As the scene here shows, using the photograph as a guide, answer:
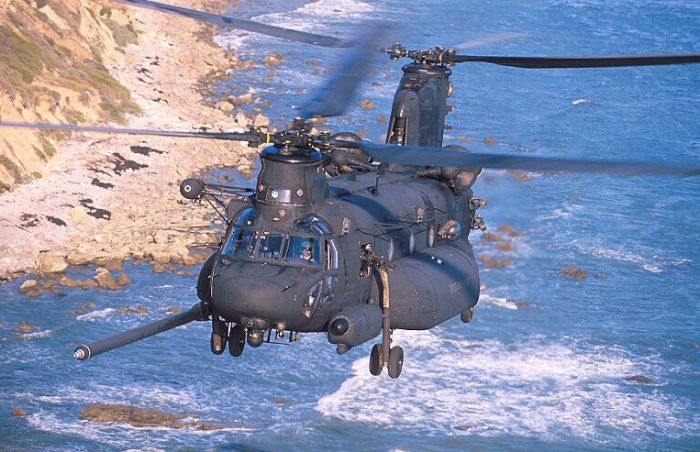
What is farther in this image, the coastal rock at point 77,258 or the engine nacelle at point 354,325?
the coastal rock at point 77,258

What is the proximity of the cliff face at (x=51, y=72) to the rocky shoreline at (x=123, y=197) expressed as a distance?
1.10 meters

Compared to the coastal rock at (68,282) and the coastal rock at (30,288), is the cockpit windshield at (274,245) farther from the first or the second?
the coastal rock at (68,282)

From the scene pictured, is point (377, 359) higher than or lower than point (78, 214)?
lower

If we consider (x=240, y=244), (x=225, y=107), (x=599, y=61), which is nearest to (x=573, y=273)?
(x=225, y=107)

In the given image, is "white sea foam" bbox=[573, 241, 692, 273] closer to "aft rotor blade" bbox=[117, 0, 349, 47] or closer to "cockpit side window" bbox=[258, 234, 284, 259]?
"aft rotor blade" bbox=[117, 0, 349, 47]

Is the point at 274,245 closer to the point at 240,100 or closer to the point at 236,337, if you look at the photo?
the point at 236,337

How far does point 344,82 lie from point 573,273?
36.4m

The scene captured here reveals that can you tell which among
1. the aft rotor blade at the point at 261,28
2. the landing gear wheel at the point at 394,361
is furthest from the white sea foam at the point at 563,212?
the landing gear wheel at the point at 394,361

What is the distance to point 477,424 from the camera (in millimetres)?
49062

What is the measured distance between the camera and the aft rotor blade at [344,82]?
27.6 metres

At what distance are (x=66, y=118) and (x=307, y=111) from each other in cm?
4032

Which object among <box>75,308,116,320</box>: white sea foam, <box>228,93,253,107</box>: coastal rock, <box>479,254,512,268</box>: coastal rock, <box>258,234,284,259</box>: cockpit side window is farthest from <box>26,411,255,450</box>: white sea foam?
<box>228,93,253,107</box>: coastal rock

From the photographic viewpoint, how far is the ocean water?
48062 millimetres

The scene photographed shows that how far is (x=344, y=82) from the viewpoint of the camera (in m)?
28.1
